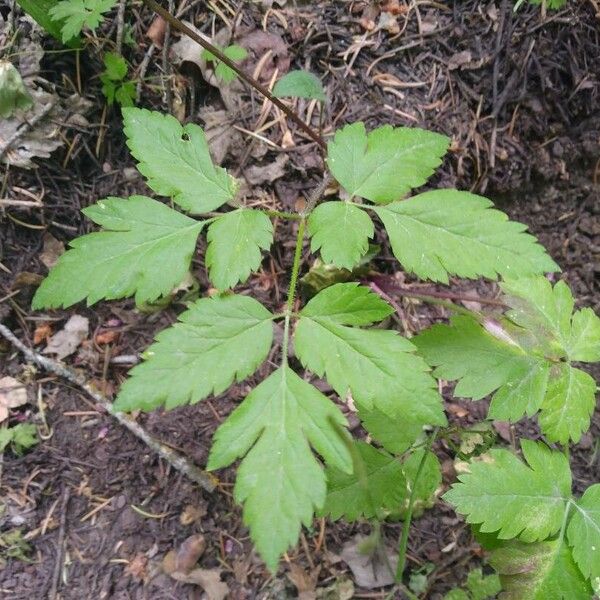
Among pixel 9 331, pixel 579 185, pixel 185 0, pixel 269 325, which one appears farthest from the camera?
pixel 579 185

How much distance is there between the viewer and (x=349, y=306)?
1576mm

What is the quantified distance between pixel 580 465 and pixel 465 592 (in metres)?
0.76

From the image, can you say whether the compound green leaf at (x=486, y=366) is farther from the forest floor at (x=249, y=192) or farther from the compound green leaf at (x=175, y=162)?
the compound green leaf at (x=175, y=162)

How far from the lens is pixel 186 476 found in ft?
7.23

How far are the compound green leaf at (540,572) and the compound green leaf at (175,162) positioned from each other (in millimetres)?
1441

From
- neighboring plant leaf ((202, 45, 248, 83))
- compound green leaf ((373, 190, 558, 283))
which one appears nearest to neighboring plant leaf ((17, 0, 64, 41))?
neighboring plant leaf ((202, 45, 248, 83))

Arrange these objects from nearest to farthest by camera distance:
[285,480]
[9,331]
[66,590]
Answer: [285,480]
[66,590]
[9,331]

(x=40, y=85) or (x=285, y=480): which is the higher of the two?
(x=40, y=85)

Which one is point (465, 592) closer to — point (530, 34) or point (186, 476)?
point (186, 476)

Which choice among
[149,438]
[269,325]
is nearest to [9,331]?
[149,438]

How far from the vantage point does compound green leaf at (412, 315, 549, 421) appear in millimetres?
1714

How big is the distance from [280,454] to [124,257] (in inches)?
29.1

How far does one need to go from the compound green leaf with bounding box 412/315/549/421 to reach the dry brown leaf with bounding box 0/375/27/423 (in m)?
1.61

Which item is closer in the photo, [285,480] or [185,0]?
[285,480]
